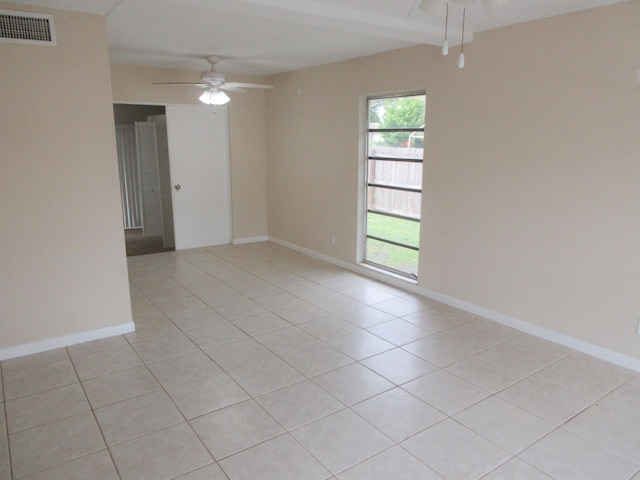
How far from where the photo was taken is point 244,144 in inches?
264

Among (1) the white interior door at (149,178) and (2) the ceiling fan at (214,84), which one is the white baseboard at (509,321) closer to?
(2) the ceiling fan at (214,84)

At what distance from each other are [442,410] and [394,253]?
104 inches

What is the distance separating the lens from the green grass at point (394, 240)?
15.9 feet

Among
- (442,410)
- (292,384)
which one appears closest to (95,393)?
(292,384)

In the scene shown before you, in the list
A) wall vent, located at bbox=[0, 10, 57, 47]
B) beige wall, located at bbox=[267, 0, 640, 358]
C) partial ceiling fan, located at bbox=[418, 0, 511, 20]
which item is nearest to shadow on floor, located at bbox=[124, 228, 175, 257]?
wall vent, located at bbox=[0, 10, 57, 47]

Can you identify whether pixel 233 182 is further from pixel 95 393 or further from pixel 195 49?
pixel 95 393

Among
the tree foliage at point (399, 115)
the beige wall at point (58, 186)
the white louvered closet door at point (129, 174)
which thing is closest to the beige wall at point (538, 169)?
the tree foliage at point (399, 115)

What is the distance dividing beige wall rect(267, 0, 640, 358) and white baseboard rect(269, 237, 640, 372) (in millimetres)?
46

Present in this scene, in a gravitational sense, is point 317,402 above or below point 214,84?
below

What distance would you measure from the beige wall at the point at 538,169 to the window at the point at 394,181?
244mm

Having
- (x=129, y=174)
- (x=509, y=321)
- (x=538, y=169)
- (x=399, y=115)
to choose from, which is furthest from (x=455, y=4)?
(x=129, y=174)

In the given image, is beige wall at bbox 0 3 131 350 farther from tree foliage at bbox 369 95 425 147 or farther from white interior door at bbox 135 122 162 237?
white interior door at bbox 135 122 162 237

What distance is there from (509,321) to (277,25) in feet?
10.3

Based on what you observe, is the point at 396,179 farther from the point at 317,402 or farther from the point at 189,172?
the point at 189,172
